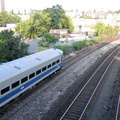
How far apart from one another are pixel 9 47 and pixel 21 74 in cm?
850

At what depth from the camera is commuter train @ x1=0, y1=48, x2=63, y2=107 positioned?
1012 cm

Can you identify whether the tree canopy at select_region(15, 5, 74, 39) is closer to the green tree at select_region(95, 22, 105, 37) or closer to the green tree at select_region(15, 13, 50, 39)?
the green tree at select_region(15, 13, 50, 39)

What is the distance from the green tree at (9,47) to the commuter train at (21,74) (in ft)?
16.6

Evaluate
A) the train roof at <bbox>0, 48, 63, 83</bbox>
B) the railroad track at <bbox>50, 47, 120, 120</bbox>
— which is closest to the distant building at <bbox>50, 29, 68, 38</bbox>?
the railroad track at <bbox>50, 47, 120, 120</bbox>

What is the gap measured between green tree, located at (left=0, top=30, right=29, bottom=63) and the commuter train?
5.06 metres

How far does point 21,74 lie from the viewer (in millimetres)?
11453

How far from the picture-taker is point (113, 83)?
1587 centimetres

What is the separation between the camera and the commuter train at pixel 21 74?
10.1 metres

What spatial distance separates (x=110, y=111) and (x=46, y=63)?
6780 millimetres

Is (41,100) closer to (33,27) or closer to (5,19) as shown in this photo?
(33,27)

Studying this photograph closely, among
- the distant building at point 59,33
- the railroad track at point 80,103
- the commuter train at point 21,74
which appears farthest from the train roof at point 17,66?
the distant building at point 59,33

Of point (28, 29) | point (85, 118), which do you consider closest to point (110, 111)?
point (85, 118)

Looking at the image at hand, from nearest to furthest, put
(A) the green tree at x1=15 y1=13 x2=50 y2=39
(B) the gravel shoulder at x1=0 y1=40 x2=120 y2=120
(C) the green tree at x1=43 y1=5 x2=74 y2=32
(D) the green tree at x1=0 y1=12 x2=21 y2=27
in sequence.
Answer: (B) the gravel shoulder at x1=0 y1=40 x2=120 y2=120 < (A) the green tree at x1=15 y1=13 x2=50 y2=39 < (C) the green tree at x1=43 y1=5 x2=74 y2=32 < (D) the green tree at x1=0 y1=12 x2=21 y2=27

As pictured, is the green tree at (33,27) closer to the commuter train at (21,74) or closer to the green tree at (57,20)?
the green tree at (57,20)
